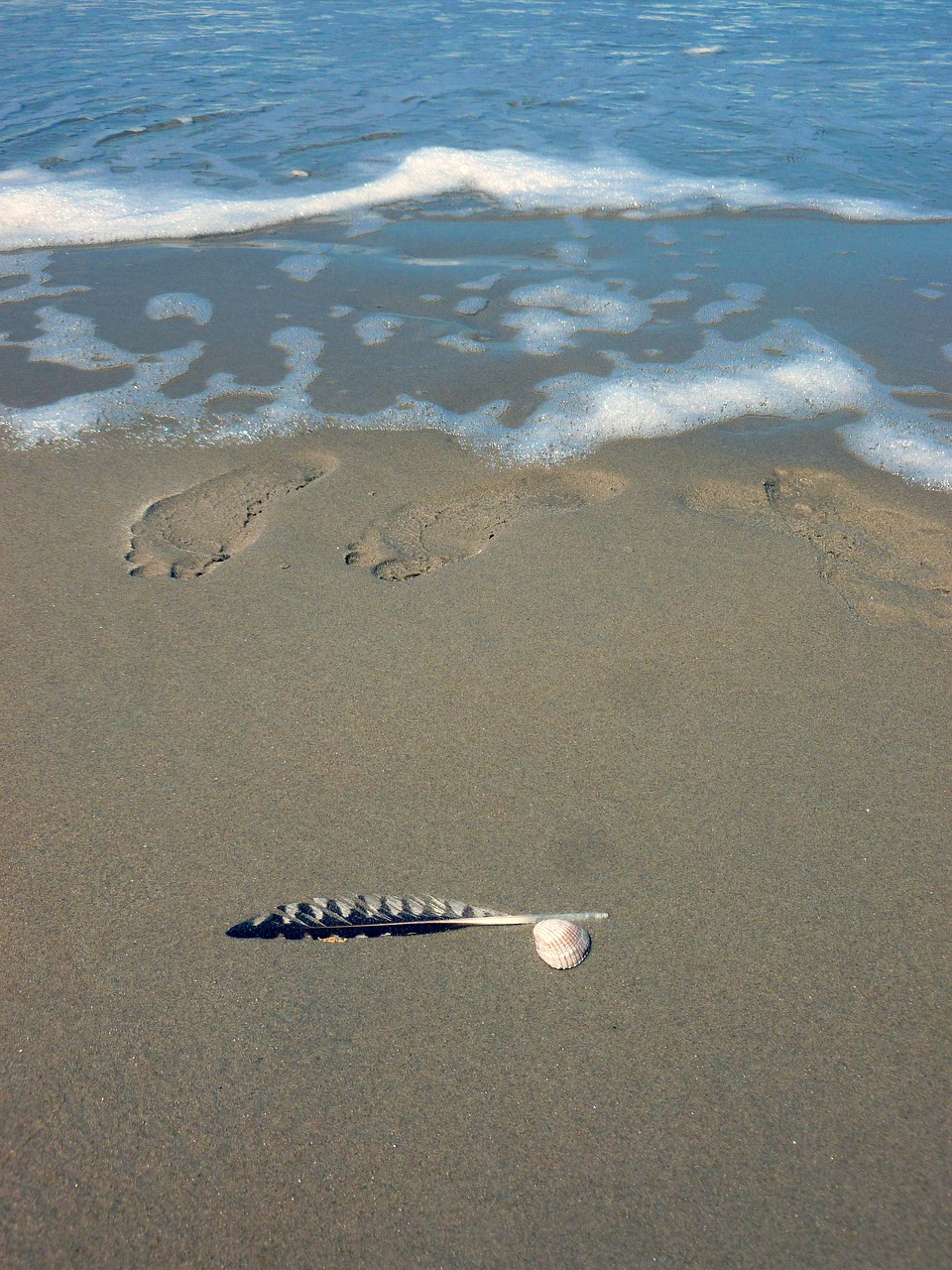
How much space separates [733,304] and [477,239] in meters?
1.76

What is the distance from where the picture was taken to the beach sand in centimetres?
147

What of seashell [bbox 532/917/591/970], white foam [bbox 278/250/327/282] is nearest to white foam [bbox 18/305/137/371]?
white foam [bbox 278/250/327/282]

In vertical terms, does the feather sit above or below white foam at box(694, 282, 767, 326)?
below

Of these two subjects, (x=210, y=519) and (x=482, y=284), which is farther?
(x=482, y=284)

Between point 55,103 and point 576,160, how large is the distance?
192 inches

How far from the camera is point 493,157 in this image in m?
6.89

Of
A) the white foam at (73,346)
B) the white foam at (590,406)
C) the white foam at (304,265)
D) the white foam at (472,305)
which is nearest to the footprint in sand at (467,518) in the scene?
the white foam at (590,406)

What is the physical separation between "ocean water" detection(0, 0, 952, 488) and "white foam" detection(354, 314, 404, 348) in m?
0.02

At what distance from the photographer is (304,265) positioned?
5059 mm

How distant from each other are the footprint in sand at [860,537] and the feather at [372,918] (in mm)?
1485

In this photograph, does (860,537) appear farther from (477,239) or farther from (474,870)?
(477,239)

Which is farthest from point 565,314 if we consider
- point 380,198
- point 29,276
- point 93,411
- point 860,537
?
point 29,276

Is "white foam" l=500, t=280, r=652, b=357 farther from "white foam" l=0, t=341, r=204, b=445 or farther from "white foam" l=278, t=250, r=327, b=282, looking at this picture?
"white foam" l=0, t=341, r=204, b=445

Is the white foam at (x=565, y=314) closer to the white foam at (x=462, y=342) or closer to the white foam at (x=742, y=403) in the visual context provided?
the white foam at (x=462, y=342)
